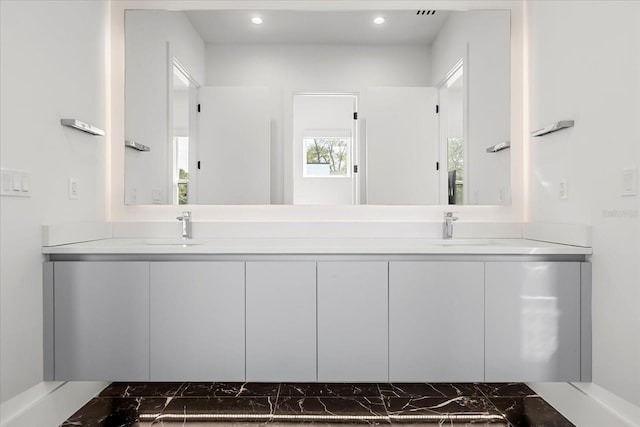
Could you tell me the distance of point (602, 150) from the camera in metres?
1.82

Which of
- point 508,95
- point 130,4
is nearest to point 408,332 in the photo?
point 508,95

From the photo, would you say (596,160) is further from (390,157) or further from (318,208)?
(318,208)

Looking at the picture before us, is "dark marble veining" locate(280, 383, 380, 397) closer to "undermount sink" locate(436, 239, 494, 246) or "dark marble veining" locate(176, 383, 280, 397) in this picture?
"dark marble veining" locate(176, 383, 280, 397)

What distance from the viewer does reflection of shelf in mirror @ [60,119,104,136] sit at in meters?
2.05

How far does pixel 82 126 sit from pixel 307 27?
1.30 m

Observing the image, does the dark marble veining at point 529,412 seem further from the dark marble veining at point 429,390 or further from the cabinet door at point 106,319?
the cabinet door at point 106,319

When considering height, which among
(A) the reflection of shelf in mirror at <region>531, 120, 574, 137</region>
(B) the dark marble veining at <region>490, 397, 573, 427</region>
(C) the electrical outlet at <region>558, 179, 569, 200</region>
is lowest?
(B) the dark marble veining at <region>490, 397, 573, 427</region>

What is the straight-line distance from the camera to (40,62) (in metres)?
1.89

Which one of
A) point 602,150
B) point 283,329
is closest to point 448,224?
point 602,150

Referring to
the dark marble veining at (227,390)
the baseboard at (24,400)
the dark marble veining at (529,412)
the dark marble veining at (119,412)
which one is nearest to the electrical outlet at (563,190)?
the dark marble veining at (529,412)

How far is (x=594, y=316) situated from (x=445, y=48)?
1548 mm

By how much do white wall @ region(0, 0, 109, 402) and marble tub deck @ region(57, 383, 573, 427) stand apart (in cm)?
48

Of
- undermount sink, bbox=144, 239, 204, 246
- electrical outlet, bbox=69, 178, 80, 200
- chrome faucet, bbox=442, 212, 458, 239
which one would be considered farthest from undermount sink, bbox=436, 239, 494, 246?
electrical outlet, bbox=69, 178, 80, 200

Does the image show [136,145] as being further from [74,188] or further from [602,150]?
[602,150]
